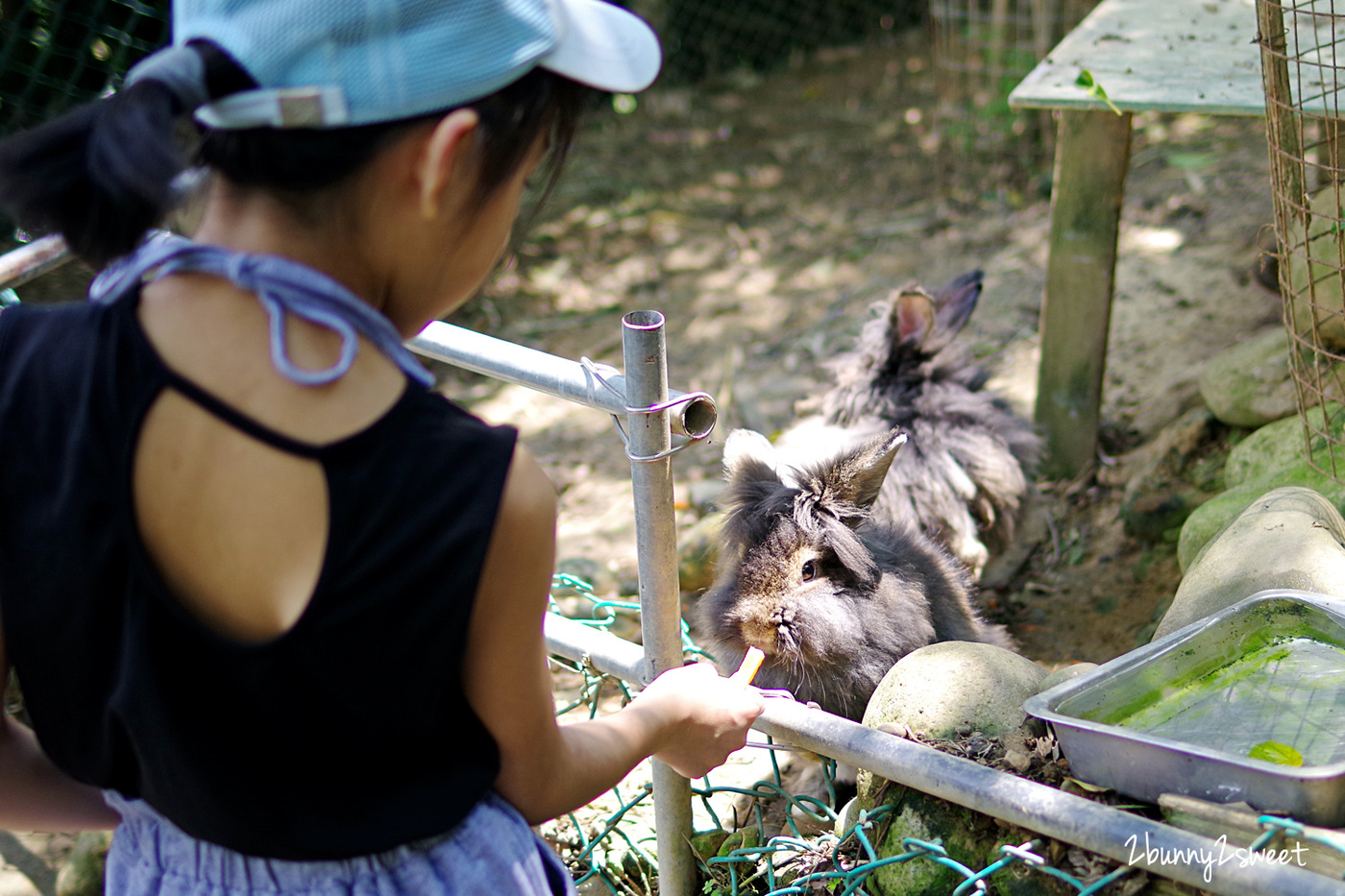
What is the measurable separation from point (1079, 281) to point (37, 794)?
374cm

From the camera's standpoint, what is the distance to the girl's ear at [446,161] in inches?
41.1

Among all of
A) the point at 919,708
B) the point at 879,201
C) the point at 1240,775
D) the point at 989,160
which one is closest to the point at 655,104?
the point at 879,201

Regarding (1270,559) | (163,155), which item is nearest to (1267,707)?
(1270,559)

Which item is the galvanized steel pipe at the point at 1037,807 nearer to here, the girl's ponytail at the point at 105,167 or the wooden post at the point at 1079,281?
the girl's ponytail at the point at 105,167

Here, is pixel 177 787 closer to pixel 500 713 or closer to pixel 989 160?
pixel 500 713

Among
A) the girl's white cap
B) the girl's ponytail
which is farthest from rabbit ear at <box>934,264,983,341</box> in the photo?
the girl's ponytail

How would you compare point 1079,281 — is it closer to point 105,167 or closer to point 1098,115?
point 1098,115

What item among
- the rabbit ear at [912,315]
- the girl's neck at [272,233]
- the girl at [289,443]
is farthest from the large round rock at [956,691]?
the rabbit ear at [912,315]

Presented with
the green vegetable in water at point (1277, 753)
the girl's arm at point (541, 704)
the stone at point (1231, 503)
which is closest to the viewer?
the girl's arm at point (541, 704)

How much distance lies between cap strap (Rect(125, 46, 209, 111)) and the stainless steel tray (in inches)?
60.0

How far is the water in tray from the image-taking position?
174 cm

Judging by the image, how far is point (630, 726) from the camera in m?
1.47

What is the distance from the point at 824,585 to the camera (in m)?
2.98

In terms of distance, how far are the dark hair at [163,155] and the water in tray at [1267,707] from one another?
1.40m
